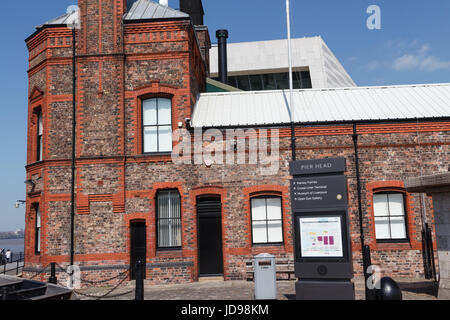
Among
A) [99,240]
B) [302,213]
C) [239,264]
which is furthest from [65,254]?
[302,213]

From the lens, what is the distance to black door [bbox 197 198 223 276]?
15.2m

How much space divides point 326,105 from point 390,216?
5214 mm

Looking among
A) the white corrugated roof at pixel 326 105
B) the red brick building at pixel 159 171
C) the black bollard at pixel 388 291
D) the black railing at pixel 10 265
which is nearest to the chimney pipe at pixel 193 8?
the white corrugated roof at pixel 326 105

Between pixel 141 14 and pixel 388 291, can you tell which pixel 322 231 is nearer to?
pixel 388 291

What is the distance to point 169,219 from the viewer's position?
49.9 feet

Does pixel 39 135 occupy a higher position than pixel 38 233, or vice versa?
pixel 39 135

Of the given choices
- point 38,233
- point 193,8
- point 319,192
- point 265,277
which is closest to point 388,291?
point 319,192

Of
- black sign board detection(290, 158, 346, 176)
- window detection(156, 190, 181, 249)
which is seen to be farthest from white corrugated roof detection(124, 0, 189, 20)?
black sign board detection(290, 158, 346, 176)

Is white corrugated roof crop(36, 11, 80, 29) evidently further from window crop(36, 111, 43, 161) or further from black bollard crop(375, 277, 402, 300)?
black bollard crop(375, 277, 402, 300)

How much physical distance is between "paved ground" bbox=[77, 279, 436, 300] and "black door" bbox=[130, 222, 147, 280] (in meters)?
1.04

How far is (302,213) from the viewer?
9.67 meters

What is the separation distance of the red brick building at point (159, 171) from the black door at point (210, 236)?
1.5 inches
